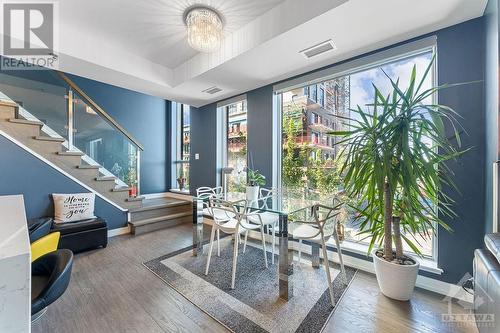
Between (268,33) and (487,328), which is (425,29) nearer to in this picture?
(268,33)

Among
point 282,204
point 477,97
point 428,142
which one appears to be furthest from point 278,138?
point 477,97

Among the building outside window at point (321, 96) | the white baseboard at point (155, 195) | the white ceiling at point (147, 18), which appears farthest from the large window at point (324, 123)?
the white baseboard at point (155, 195)

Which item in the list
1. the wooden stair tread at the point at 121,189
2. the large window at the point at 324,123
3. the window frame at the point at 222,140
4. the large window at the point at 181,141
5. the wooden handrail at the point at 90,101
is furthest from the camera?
the large window at the point at 181,141

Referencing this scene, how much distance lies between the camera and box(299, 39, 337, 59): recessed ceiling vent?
2.30m

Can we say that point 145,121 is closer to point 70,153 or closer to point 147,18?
point 70,153

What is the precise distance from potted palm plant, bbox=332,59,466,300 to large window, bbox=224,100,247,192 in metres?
2.27

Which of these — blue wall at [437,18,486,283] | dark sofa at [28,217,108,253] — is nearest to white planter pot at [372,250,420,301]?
blue wall at [437,18,486,283]

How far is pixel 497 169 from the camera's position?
1492 mm

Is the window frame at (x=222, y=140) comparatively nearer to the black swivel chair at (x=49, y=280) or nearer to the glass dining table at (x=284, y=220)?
the glass dining table at (x=284, y=220)

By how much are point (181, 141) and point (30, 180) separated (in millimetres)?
3365

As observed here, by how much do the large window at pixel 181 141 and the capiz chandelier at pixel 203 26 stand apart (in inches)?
144

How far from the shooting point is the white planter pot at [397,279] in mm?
1879

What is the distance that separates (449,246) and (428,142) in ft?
3.37

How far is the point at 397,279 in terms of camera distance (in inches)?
75.4
